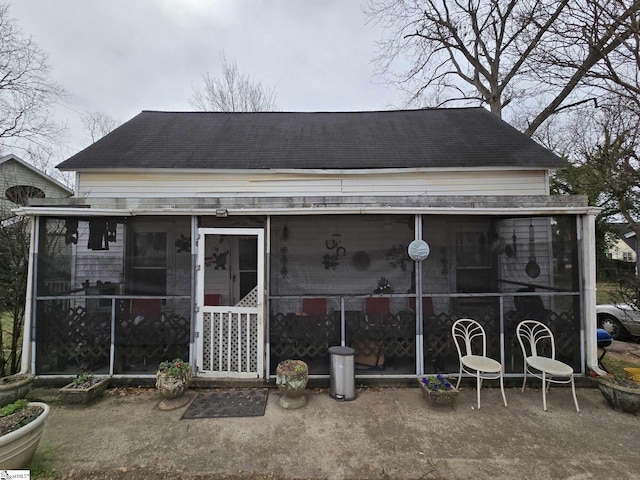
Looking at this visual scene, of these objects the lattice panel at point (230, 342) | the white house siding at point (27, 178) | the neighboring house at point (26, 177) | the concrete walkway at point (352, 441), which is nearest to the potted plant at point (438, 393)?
the concrete walkway at point (352, 441)

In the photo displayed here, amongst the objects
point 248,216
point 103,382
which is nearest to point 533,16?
point 248,216

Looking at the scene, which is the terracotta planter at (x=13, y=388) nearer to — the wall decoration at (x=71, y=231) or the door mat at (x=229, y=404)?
the wall decoration at (x=71, y=231)

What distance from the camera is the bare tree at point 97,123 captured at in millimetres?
20938

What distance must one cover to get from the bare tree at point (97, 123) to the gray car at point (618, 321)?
27147mm

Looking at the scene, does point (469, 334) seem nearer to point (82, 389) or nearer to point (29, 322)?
point (82, 389)

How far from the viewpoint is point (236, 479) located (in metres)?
2.69

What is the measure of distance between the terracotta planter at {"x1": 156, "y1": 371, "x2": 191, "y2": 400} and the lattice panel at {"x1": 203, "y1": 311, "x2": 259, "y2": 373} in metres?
0.59

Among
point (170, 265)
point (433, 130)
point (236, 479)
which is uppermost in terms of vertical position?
point (433, 130)

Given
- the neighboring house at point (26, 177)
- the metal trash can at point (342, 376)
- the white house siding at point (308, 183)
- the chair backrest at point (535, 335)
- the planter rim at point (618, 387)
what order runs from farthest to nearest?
the neighboring house at point (26, 177) < the white house siding at point (308, 183) < the chair backrest at point (535, 335) < the metal trash can at point (342, 376) < the planter rim at point (618, 387)

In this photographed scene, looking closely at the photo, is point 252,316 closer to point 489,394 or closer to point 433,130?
point 489,394

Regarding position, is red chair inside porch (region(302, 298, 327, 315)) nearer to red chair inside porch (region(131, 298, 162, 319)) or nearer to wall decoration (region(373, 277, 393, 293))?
wall decoration (region(373, 277, 393, 293))

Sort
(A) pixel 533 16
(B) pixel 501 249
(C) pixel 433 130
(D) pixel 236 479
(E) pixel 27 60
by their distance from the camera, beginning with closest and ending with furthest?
(D) pixel 236 479 < (B) pixel 501 249 < (A) pixel 533 16 < (C) pixel 433 130 < (E) pixel 27 60

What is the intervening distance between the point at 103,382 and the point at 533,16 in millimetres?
11330

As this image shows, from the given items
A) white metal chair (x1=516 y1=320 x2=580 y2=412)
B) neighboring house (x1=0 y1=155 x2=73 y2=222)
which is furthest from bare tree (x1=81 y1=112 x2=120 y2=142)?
white metal chair (x1=516 y1=320 x2=580 y2=412)
